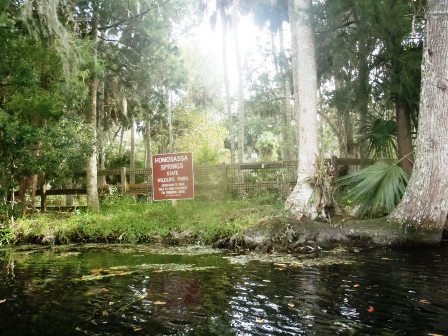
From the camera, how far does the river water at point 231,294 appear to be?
3865 mm

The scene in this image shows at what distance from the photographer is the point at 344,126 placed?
1570cm

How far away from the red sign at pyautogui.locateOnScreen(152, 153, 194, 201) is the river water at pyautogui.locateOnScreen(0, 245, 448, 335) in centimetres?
368

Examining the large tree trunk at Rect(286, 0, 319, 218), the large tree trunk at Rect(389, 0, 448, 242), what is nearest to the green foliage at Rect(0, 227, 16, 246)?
the large tree trunk at Rect(286, 0, 319, 218)

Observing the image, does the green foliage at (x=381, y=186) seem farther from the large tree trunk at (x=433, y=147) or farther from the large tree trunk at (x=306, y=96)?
the large tree trunk at (x=306, y=96)

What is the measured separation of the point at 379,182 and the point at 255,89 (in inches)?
521

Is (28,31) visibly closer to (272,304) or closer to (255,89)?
(272,304)

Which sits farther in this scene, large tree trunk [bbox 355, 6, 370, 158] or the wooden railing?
the wooden railing

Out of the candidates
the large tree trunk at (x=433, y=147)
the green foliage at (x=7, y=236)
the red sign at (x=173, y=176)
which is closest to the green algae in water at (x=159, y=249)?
the green foliage at (x=7, y=236)

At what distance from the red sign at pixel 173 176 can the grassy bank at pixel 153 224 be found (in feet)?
1.42

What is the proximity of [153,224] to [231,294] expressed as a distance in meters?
5.81

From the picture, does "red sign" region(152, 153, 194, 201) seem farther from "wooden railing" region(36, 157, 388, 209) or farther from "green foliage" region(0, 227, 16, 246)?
"green foliage" region(0, 227, 16, 246)

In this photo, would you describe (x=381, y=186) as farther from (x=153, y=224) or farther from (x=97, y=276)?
(x=97, y=276)

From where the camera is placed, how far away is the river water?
152 inches

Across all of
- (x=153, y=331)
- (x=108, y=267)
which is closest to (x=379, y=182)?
(x=108, y=267)
